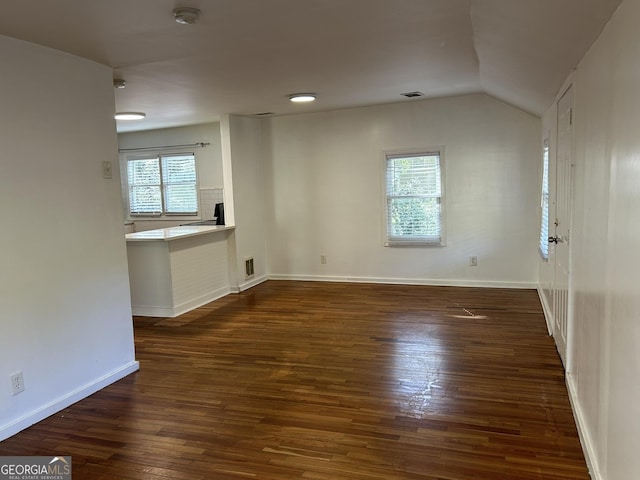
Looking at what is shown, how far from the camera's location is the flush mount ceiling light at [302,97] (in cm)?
500

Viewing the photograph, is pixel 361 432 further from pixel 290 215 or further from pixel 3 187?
pixel 290 215

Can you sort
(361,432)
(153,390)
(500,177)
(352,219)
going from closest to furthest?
(361,432)
(153,390)
(500,177)
(352,219)

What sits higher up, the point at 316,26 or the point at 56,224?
the point at 316,26

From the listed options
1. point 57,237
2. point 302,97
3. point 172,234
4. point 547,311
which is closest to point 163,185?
point 172,234

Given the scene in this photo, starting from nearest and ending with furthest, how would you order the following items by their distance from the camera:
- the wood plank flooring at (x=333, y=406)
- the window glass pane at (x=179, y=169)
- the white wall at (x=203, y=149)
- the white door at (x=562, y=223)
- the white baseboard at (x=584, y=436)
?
the white baseboard at (x=584, y=436), the wood plank flooring at (x=333, y=406), the white door at (x=562, y=223), the white wall at (x=203, y=149), the window glass pane at (x=179, y=169)

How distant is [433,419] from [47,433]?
2.24 m

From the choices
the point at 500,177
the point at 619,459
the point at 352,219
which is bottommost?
the point at 619,459

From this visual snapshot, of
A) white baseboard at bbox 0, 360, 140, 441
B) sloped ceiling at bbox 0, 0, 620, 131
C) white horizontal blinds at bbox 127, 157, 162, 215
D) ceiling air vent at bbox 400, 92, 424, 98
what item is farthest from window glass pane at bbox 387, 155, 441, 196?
white horizontal blinds at bbox 127, 157, 162, 215

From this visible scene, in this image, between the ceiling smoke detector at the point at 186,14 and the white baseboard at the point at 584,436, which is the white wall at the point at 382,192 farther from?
the ceiling smoke detector at the point at 186,14

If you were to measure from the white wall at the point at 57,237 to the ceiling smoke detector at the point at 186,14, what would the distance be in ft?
3.47

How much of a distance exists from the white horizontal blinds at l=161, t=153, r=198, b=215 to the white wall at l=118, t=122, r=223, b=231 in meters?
0.13

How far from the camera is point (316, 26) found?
9.07 feet

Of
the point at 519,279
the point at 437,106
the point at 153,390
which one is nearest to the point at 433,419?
the point at 153,390

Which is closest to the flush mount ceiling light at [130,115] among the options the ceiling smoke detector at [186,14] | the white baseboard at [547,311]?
the ceiling smoke detector at [186,14]
